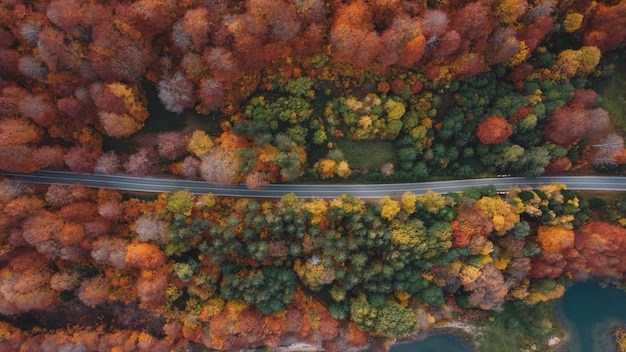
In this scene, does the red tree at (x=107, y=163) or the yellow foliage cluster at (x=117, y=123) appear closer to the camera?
the yellow foliage cluster at (x=117, y=123)

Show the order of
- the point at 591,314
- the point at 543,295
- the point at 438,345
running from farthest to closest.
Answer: the point at 438,345 → the point at 591,314 → the point at 543,295

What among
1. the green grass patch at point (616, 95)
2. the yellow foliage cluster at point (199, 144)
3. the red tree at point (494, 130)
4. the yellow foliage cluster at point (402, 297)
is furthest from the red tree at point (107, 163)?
the green grass patch at point (616, 95)

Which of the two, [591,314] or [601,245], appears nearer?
[601,245]

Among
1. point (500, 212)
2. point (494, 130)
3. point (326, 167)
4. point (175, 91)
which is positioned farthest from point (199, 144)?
point (500, 212)

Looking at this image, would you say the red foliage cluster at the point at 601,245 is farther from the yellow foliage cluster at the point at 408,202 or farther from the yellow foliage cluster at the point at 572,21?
the yellow foliage cluster at the point at 572,21

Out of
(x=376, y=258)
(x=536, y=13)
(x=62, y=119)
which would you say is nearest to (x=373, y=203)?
(x=376, y=258)

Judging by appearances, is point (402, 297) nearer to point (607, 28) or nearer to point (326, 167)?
→ point (326, 167)

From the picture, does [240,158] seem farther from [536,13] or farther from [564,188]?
[564,188]

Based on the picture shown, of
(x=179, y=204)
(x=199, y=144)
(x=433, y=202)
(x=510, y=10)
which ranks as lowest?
(x=433, y=202)
